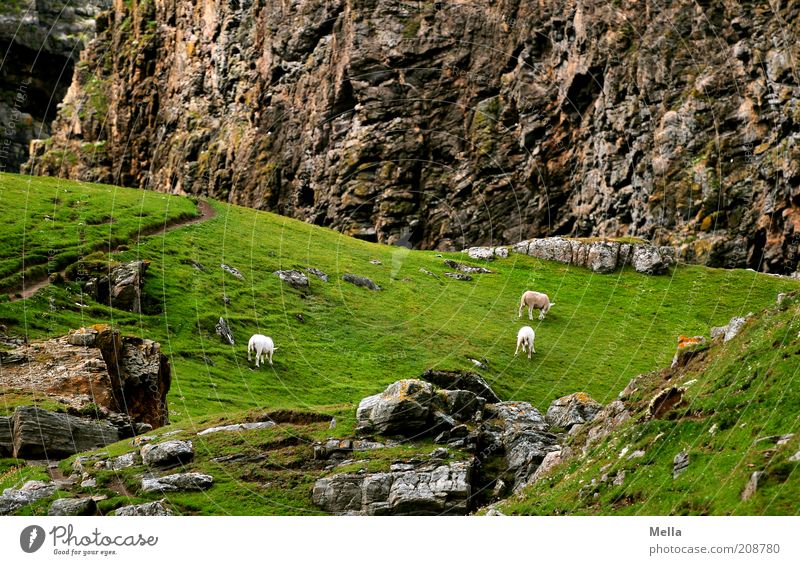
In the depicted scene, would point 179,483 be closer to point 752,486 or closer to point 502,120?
point 752,486

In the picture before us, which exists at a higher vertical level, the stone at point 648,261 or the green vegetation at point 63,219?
the stone at point 648,261

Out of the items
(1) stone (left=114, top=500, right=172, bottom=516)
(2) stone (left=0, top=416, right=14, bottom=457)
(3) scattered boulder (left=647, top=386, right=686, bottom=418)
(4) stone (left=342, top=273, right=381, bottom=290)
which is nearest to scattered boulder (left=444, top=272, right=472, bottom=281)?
(4) stone (left=342, top=273, right=381, bottom=290)

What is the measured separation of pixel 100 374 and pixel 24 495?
30.3 feet

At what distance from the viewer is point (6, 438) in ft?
107

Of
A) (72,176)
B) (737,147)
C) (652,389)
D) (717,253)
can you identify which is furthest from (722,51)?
(72,176)

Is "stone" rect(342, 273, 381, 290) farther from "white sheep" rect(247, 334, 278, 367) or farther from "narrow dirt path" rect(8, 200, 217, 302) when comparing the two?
"white sheep" rect(247, 334, 278, 367)

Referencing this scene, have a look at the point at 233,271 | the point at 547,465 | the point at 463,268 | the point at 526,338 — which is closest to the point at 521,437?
the point at 547,465

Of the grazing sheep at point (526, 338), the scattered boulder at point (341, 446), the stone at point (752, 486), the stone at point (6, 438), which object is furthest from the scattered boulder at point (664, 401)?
the grazing sheep at point (526, 338)

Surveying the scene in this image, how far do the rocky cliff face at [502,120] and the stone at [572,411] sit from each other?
59.3 metres

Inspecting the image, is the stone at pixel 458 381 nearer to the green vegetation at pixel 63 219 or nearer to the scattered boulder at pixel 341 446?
the scattered boulder at pixel 341 446

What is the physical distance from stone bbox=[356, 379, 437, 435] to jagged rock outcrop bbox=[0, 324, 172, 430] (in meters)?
8.99

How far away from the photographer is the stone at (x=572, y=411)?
36.4 metres

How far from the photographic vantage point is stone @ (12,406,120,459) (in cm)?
3231

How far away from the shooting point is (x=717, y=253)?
9300 cm
